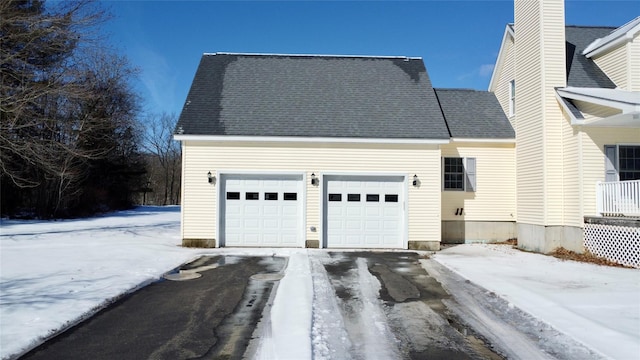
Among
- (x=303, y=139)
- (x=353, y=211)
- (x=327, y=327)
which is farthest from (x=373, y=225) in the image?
(x=327, y=327)

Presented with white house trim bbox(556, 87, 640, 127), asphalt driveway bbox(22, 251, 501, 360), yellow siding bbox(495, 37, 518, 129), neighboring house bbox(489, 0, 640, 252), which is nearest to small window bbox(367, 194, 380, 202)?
asphalt driveway bbox(22, 251, 501, 360)

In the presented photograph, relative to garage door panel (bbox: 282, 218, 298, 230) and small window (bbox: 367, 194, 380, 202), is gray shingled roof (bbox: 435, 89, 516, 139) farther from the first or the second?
garage door panel (bbox: 282, 218, 298, 230)

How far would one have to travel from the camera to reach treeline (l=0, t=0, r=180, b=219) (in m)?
15.5

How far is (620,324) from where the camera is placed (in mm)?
5688

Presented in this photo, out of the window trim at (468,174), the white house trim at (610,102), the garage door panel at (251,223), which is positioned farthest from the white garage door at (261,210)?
the white house trim at (610,102)

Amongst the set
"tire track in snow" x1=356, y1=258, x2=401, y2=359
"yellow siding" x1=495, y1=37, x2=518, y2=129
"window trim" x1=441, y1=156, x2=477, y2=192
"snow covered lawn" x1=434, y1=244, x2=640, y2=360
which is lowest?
"tire track in snow" x1=356, y1=258, x2=401, y2=359

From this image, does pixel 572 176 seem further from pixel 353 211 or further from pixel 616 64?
pixel 353 211

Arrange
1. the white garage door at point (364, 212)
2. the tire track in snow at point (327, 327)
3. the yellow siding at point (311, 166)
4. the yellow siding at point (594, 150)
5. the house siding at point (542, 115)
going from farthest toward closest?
the white garage door at point (364, 212) < the yellow siding at point (311, 166) < the house siding at point (542, 115) < the yellow siding at point (594, 150) < the tire track in snow at point (327, 327)

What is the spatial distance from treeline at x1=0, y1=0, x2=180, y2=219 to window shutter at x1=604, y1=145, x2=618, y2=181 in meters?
17.1

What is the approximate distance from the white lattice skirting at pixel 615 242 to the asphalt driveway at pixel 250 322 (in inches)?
213

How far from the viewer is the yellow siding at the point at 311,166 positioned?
13.3 meters

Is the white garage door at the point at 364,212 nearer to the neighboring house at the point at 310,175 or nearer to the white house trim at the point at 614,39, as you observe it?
the neighboring house at the point at 310,175

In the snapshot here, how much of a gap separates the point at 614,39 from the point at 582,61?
1169 millimetres

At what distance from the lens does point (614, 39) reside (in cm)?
1317
